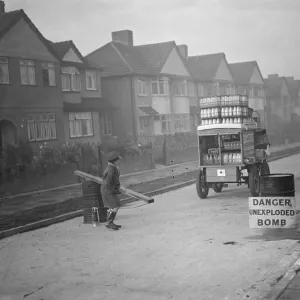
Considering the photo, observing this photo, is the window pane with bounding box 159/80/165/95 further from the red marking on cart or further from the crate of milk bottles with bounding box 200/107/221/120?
the red marking on cart

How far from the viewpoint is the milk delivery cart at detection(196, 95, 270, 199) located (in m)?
14.6

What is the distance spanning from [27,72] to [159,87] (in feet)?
51.3

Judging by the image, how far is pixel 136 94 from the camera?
3875 centimetres

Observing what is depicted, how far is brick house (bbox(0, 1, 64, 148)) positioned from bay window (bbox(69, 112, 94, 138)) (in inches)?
80.1

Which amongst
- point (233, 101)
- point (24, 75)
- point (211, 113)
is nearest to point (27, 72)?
point (24, 75)

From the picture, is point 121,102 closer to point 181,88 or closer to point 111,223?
point 181,88

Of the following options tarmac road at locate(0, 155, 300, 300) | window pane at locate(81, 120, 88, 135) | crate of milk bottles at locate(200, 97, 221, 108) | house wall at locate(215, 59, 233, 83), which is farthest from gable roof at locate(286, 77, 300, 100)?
tarmac road at locate(0, 155, 300, 300)

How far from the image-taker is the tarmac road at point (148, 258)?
6824mm

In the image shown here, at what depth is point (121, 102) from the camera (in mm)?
39094

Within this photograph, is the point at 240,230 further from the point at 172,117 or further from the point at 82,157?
the point at 172,117

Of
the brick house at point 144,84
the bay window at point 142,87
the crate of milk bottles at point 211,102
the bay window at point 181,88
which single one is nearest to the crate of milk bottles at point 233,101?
the crate of milk bottles at point 211,102

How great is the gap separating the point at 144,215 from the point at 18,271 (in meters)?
5.18

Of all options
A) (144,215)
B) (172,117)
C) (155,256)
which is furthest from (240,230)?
(172,117)

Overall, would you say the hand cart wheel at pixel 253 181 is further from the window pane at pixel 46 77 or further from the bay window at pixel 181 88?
the bay window at pixel 181 88
